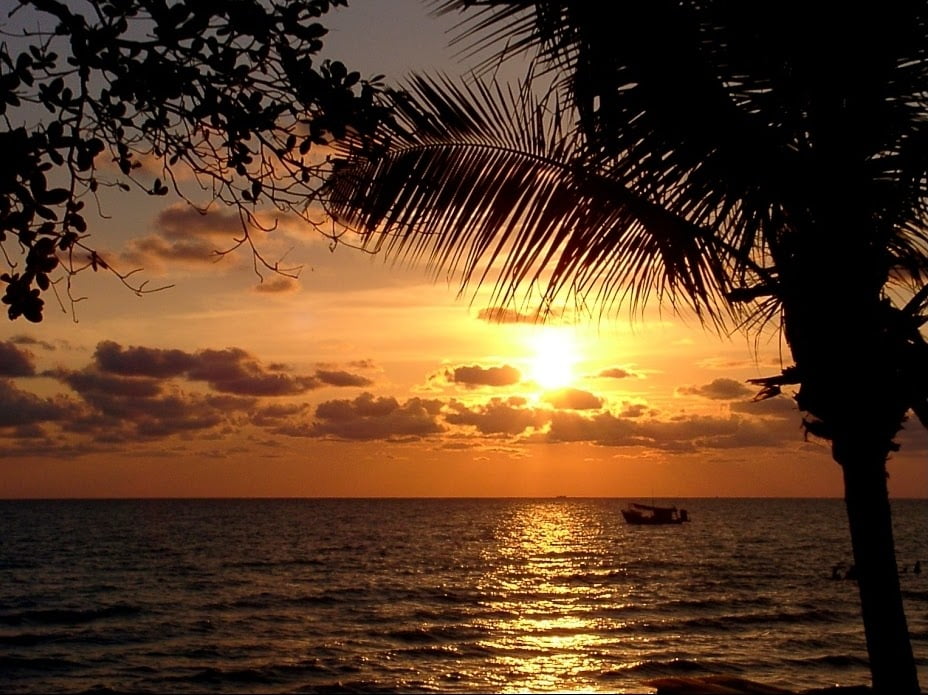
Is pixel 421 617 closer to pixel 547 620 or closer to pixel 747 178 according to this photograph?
pixel 547 620

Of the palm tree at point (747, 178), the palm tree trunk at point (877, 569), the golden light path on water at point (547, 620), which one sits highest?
the palm tree at point (747, 178)

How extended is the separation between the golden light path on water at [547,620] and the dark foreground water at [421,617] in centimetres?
11

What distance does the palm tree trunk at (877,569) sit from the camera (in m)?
5.32

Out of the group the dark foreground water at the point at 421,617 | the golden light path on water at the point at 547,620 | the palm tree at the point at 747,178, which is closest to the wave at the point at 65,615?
the dark foreground water at the point at 421,617

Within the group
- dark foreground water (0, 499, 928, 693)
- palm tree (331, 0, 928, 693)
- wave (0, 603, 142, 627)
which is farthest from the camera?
wave (0, 603, 142, 627)

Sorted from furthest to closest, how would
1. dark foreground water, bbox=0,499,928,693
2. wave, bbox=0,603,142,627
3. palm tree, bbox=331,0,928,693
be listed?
wave, bbox=0,603,142,627
dark foreground water, bbox=0,499,928,693
palm tree, bbox=331,0,928,693

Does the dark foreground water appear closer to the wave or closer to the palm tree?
the wave

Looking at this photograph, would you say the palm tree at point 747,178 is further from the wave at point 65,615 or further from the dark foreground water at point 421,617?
the wave at point 65,615

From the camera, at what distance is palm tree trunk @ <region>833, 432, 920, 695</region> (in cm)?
532

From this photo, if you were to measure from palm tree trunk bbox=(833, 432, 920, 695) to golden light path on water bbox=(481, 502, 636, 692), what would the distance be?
1532 cm

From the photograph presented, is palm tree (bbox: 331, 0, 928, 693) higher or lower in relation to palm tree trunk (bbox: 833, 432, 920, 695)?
higher

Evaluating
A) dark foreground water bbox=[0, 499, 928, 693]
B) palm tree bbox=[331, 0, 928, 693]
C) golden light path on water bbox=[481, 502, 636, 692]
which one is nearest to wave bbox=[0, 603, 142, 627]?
dark foreground water bbox=[0, 499, 928, 693]

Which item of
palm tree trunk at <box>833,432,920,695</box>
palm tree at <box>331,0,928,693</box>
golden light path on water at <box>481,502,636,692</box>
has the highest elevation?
palm tree at <box>331,0,928,693</box>

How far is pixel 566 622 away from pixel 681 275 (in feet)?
89.8
